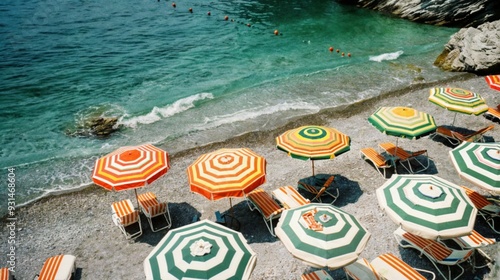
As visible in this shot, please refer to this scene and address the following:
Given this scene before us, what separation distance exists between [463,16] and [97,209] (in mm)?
39048

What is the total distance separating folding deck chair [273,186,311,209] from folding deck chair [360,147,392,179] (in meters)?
3.84

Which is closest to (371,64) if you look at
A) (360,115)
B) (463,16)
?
(360,115)

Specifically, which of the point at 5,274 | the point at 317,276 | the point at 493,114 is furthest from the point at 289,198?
the point at 493,114

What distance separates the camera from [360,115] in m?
18.7

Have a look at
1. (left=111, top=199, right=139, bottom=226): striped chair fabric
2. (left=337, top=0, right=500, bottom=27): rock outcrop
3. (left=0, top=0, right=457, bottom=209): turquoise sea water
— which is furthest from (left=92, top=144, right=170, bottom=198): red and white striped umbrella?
(left=337, top=0, right=500, bottom=27): rock outcrop

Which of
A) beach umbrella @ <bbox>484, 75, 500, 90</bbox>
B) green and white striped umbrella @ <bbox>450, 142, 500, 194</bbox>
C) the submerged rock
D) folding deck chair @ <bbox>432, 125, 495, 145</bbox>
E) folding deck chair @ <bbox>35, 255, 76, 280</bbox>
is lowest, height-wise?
the submerged rock

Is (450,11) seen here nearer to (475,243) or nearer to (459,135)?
(459,135)

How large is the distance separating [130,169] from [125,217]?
183 centimetres

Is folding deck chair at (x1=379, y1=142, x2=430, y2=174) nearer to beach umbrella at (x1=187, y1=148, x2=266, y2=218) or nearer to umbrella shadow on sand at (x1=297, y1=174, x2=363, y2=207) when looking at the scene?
umbrella shadow on sand at (x1=297, y1=174, x2=363, y2=207)

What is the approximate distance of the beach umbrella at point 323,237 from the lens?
24.2ft

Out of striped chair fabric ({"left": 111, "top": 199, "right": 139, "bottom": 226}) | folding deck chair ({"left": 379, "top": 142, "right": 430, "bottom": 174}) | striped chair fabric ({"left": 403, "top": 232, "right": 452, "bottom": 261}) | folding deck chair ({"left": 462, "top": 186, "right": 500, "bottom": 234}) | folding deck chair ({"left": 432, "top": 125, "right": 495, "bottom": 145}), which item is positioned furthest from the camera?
folding deck chair ({"left": 432, "top": 125, "right": 495, "bottom": 145})

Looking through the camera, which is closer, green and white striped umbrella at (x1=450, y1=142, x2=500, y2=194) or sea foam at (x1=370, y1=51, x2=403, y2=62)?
green and white striped umbrella at (x1=450, y1=142, x2=500, y2=194)

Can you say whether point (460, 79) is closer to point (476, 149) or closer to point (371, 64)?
point (371, 64)

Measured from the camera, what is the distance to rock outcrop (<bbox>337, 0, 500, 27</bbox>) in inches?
1318
